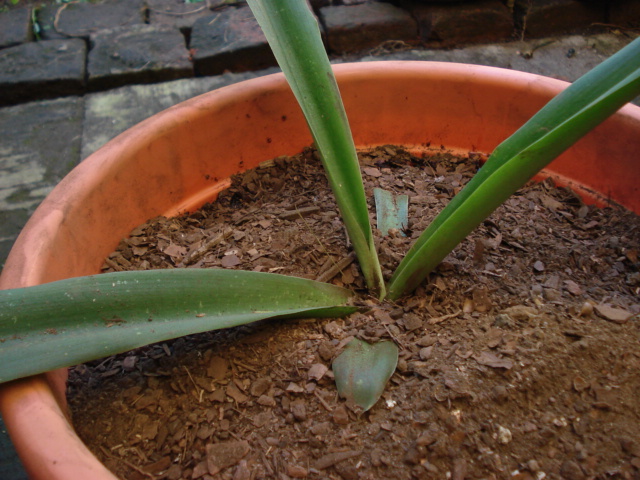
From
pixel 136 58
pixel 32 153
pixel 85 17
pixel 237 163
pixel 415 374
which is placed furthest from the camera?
pixel 85 17

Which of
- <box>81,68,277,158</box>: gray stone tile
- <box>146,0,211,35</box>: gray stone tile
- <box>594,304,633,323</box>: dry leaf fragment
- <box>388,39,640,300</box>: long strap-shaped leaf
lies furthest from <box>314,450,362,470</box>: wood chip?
<box>146,0,211,35</box>: gray stone tile

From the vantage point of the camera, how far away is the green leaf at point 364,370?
0.72 meters

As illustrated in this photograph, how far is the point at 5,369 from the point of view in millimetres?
634

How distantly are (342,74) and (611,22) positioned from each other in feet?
5.14

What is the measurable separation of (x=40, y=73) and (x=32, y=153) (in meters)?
0.37

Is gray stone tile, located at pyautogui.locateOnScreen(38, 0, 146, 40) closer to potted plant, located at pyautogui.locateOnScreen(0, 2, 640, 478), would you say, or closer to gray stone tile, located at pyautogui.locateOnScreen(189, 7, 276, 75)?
gray stone tile, located at pyautogui.locateOnScreen(189, 7, 276, 75)

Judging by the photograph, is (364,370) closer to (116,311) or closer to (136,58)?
(116,311)

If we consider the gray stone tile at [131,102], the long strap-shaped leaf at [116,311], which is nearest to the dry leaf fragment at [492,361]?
the long strap-shaped leaf at [116,311]

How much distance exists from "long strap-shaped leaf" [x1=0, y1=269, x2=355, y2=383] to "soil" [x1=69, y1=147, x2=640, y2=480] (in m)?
0.10

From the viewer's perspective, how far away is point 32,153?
175 centimetres

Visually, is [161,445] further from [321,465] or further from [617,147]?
[617,147]

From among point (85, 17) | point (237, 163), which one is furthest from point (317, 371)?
point (85, 17)

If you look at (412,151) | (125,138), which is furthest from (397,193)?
(125,138)

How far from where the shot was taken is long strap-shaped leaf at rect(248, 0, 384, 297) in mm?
832
